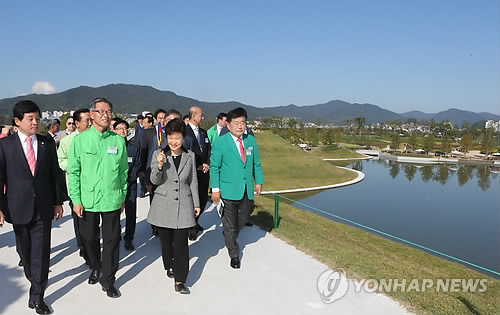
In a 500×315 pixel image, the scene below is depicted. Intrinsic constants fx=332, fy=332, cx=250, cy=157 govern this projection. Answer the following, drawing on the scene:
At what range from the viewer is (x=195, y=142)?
5.71 m

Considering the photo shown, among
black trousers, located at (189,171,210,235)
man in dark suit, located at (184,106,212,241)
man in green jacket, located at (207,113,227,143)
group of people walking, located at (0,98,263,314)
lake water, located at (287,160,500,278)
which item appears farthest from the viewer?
lake water, located at (287,160,500,278)

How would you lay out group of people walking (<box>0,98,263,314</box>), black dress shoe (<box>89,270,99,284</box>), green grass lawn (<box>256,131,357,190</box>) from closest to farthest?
1. group of people walking (<box>0,98,263,314</box>)
2. black dress shoe (<box>89,270,99,284</box>)
3. green grass lawn (<box>256,131,357,190</box>)

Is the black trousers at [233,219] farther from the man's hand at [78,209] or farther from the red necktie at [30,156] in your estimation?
the red necktie at [30,156]

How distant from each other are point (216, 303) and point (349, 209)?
2197 centimetres

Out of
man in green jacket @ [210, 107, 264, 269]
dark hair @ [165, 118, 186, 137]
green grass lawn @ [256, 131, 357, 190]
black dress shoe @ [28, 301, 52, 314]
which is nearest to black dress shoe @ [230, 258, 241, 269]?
man in green jacket @ [210, 107, 264, 269]

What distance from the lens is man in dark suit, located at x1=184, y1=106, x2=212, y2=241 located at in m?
5.63

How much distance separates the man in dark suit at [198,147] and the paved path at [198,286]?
1.02 m

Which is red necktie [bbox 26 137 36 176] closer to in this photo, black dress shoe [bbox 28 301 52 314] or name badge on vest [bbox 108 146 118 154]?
name badge on vest [bbox 108 146 118 154]

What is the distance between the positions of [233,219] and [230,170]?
2.25 ft

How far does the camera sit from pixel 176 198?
3.74 metres

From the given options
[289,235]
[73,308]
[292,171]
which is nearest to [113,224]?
[73,308]

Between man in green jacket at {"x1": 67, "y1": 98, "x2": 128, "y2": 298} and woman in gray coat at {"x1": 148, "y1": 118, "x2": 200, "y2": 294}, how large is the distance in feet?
1.28

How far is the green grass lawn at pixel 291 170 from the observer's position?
32.7m

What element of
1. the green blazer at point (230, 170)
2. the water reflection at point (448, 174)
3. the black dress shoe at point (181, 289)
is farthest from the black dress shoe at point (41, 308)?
the water reflection at point (448, 174)
